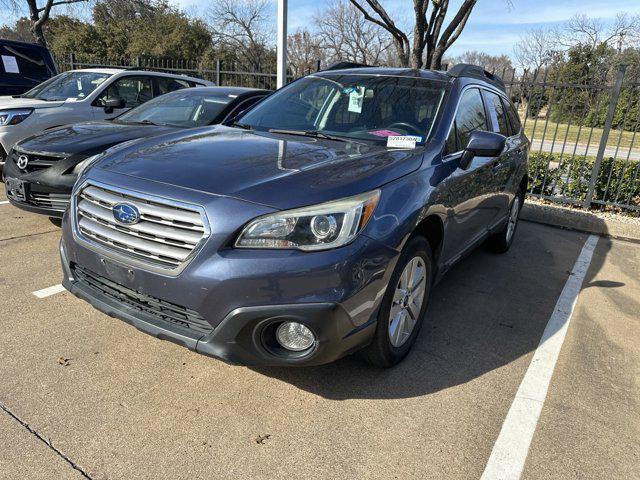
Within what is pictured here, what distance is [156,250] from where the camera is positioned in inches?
89.0

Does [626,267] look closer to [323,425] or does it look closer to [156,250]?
[323,425]

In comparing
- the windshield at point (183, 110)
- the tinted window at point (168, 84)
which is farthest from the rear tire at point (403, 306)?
the tinted window at point (168, 84)

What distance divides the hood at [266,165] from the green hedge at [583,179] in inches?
215

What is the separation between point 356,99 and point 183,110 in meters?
2.83

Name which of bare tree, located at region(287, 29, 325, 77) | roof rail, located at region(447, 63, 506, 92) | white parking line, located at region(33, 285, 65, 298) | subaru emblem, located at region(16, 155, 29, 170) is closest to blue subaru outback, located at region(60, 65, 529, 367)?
roof rail, located at region(447, 63, 506, 92)

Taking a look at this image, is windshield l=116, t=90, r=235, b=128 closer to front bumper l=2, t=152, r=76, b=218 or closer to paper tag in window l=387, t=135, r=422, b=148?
front bumper l=2, t=152, r=76, b=218

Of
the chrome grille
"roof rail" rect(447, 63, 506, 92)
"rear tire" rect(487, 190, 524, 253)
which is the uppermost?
"roof rail" rect(447, 63, 506, 92)

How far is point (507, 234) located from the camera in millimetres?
5273

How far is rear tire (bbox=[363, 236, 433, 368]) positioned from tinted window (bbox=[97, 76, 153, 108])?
5.85 meters

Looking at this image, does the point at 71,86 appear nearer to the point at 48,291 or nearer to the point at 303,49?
the point at 48,291

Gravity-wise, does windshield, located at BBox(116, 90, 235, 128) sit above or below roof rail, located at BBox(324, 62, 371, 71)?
below

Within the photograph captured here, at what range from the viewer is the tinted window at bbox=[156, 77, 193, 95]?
7672mm

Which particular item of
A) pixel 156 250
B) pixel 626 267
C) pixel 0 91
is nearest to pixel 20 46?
pixel 0 91

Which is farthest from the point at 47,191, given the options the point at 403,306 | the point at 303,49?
the point at 303,49
